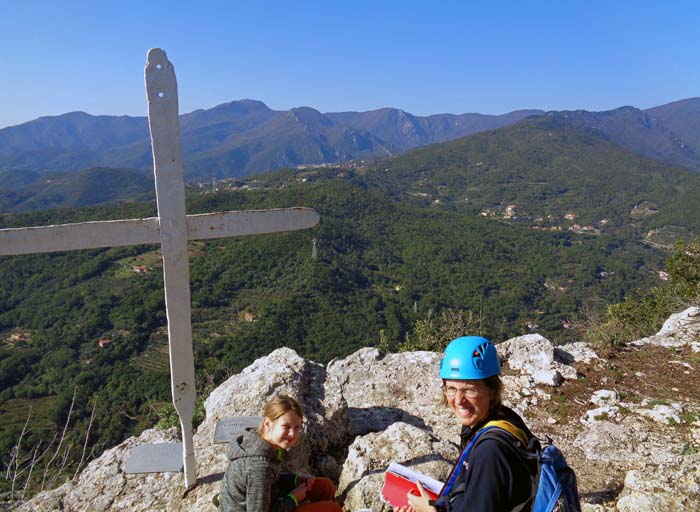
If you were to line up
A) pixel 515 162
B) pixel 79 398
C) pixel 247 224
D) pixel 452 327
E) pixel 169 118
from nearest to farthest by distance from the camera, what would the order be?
pixel 169 118, pixel 247 224, pixel 452 327, pixel 79 398, pixel 515 162

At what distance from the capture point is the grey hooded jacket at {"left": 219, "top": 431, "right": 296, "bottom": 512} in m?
2.71

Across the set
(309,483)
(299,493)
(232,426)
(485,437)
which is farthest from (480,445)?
(232,426)

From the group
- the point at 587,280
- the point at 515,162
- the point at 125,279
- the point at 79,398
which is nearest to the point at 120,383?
the point at 79,398

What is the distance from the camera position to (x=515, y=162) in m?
176

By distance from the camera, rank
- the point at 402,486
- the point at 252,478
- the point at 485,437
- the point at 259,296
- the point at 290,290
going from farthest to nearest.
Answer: the point at 290,290 < the point at 259,296 < the point at 252,478 < the point at 402,486 < the point at 485,437

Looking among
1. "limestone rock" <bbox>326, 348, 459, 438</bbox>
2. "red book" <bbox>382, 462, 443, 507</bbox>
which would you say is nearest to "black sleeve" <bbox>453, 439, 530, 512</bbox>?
"red book" <bbox>382, 462, 443, 507</bbox>

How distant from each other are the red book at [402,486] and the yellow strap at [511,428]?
77 cm

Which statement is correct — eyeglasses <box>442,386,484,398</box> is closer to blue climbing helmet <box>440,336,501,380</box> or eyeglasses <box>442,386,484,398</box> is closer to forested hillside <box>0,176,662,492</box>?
blue climbing helmet <box>440,336,501,380</box>

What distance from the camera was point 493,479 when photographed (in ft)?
5.80

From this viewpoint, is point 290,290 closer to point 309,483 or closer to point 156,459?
point 156,459

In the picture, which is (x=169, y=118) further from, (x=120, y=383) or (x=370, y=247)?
(x=370, y=247)

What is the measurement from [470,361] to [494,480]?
21.9 inches

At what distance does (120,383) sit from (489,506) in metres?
34.2

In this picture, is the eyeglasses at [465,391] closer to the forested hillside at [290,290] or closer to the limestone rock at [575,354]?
the forested hillside at [290,290]
